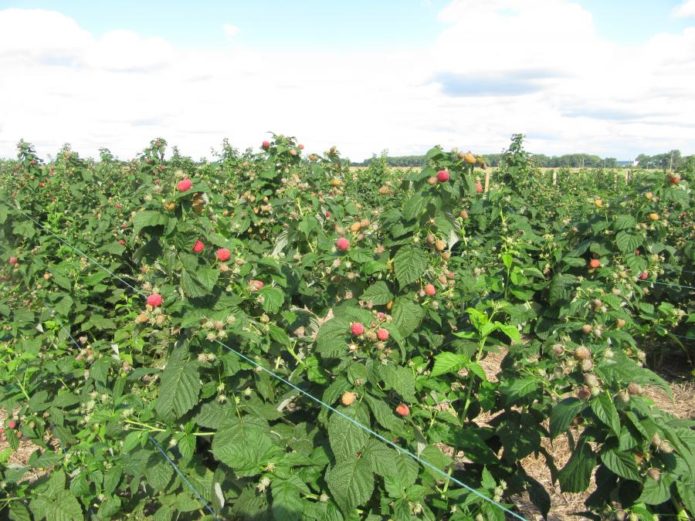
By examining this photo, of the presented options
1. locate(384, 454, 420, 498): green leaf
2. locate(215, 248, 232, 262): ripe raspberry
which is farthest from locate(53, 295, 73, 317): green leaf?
locate(384, 454, 420, 498): green leaf

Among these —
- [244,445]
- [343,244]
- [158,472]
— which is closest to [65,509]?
[158,472]

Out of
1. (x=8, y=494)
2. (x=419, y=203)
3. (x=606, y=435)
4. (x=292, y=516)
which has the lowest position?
(x=8, y=494)

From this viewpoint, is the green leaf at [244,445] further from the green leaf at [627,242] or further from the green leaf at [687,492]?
the green leaf at [627,242]

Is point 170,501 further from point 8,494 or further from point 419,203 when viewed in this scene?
point 419,203

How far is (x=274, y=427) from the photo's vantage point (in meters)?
2.32

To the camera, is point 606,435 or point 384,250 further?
point 384,250

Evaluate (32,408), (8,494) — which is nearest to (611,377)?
(8,494)

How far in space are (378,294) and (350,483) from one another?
0.87 metres

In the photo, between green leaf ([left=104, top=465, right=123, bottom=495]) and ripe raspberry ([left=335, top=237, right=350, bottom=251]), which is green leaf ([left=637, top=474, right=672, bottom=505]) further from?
green leaf ([left=104, top=465, right=123, bottom=495])

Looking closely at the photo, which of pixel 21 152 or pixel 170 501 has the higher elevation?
pixel 21 152

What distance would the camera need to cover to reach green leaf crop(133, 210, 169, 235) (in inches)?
78.0

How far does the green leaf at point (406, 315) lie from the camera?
2.29 meters

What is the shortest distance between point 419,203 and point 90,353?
7.28 ft

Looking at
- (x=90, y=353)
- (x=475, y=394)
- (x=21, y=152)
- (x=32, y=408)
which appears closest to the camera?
(x=475, y=394)
